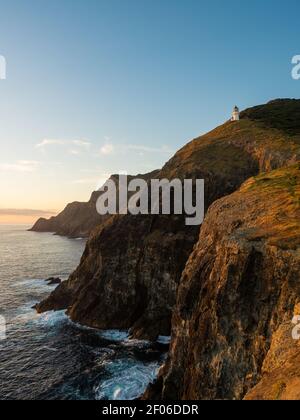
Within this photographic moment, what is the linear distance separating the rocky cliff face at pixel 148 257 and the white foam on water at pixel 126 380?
29.6ft

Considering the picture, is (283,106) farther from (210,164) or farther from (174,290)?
(174,290)

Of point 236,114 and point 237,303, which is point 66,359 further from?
point 236,114

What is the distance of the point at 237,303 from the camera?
Result: 29.0 metres

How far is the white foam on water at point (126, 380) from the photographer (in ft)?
132

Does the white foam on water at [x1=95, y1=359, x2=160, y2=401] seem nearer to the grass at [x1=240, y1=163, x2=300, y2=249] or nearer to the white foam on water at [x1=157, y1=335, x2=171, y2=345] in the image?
the white foam on water at [x1=157, y1=335, x2=171, y2=345]

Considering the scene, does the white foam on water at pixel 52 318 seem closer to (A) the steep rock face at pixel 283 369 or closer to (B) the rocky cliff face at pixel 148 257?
(B) the rocky cliff face at pixel 148 257

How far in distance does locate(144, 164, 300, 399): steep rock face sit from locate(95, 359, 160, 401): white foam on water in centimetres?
404

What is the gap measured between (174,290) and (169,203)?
16604 millimetres

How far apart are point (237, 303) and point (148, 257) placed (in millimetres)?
35744

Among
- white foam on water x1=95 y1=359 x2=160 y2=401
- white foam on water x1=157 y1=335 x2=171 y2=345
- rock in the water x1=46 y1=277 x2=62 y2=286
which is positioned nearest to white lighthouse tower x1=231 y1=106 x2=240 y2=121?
rock in the water x1=46 y1=277 x2=62 y2=286

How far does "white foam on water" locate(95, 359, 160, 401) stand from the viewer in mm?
40375

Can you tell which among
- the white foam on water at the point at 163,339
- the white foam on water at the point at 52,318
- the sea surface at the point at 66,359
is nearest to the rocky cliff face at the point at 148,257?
the white foam on water at the point at 163,339

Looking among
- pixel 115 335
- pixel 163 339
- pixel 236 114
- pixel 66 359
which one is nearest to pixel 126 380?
pixel 66 359
